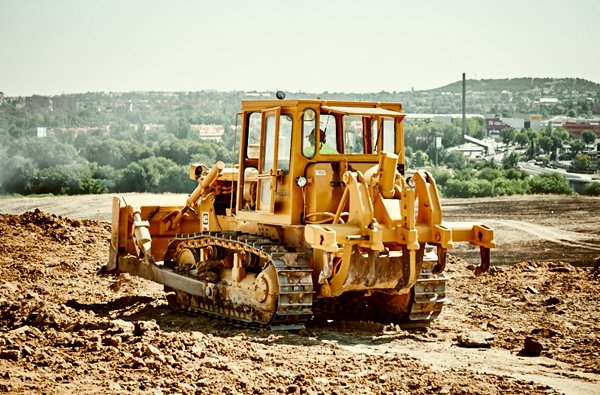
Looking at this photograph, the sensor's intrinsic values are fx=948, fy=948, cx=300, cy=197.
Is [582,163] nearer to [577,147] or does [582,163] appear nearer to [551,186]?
[577,147]

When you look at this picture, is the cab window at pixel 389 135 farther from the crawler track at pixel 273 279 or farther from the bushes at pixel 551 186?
the bushes at pixel 551 186

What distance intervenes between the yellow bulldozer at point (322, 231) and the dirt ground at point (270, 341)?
0.50 m

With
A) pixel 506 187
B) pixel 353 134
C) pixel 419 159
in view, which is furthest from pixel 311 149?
pixel 419 159

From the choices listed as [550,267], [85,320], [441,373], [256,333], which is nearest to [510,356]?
[441,373]

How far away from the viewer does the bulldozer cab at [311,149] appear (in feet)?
42.0

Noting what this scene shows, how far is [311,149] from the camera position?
1289 centimetres

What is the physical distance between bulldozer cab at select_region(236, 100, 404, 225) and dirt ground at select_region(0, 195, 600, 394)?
172 cm

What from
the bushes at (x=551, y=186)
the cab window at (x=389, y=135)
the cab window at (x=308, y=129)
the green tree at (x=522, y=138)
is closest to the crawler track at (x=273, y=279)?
the cab window at (x=308, y=129)

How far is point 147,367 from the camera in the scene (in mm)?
9484

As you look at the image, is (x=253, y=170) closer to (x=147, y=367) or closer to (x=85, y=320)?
(x=85, y=320)

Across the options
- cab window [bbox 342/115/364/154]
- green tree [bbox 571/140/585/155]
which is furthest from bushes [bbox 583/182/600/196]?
cab window [bbox 342/115/364/154]

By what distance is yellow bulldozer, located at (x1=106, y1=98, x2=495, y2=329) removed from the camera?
12.3 metres

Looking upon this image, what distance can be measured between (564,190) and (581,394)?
1496 inches

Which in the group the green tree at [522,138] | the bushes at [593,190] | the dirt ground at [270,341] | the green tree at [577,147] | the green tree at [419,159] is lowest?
the dirt ground at [270,341]
